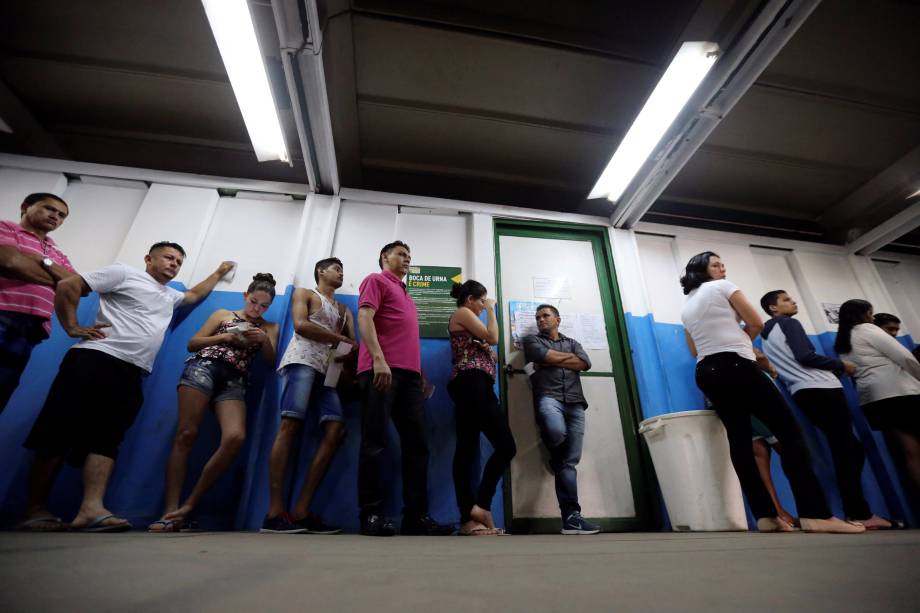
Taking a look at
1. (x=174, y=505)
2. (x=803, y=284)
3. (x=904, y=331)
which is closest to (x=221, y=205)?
(x=174, y=505)

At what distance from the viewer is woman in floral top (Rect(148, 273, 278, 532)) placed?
2.37 meters

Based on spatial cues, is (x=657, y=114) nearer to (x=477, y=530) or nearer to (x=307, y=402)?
(x=477, y=530)

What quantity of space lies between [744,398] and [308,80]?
3.52 m

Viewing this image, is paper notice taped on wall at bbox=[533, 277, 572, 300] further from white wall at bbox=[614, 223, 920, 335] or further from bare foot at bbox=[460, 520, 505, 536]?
bare foot at bbox=[460, 520, 505, 536]

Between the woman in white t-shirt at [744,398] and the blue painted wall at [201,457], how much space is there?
1.62 meters

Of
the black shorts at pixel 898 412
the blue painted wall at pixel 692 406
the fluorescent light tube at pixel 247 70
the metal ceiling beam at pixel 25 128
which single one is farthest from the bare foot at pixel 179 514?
the black shorts at pixel 898 412

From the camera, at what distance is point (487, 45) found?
127 inches

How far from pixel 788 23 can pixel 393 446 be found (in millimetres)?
3902

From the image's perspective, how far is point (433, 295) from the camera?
141 inches

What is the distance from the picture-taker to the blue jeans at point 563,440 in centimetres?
260

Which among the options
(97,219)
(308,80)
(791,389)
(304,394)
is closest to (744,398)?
(791,389)

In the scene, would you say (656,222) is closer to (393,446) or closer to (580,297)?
(580,297)

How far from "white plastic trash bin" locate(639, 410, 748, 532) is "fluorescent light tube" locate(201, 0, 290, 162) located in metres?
3.84

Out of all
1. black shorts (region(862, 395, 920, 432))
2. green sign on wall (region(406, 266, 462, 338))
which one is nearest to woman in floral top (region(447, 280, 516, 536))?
green sign on wall (region(406, 266, 462, 338))
